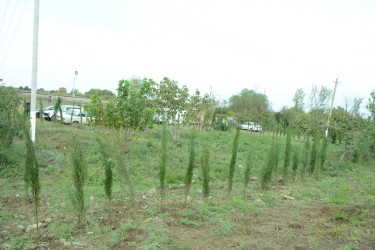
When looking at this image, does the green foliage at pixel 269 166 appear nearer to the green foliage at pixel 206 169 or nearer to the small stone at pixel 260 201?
the small stone at pixel 260 201

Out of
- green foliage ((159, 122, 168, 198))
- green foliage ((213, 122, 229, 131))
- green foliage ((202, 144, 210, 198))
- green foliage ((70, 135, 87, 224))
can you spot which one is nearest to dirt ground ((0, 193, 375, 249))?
green foliage ((70, 135, 87, 224))

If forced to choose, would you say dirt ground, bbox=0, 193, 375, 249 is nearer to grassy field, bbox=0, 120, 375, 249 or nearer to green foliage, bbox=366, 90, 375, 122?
grassy field, bbox=0, 120, 375, 249

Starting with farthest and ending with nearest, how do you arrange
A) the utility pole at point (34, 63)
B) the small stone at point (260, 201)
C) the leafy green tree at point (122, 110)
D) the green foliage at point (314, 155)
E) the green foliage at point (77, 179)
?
the utility pole at point (34, 63) < the green foliage at point (314, 155) < the leafy green tree at point (122, 110) < the small stone at point (260, 201) < the green foliage at point (77, 179)

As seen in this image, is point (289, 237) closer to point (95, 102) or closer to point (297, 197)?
point (297, 197)

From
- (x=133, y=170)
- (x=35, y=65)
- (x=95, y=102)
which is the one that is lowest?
(x=133, y=170)

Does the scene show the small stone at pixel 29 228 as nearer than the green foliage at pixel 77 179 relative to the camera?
Yes

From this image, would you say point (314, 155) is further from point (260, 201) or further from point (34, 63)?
point (34, 63)

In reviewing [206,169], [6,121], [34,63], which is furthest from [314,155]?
[34,63]

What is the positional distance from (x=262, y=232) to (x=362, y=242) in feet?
5.11

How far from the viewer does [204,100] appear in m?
14.9

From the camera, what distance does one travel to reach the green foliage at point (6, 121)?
26.5 ft

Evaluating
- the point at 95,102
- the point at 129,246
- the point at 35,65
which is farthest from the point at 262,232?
the point at 35,65

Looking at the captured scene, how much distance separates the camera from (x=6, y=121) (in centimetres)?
828

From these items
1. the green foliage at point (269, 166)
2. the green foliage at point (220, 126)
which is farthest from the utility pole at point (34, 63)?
the green foliage at point (220, 126)
